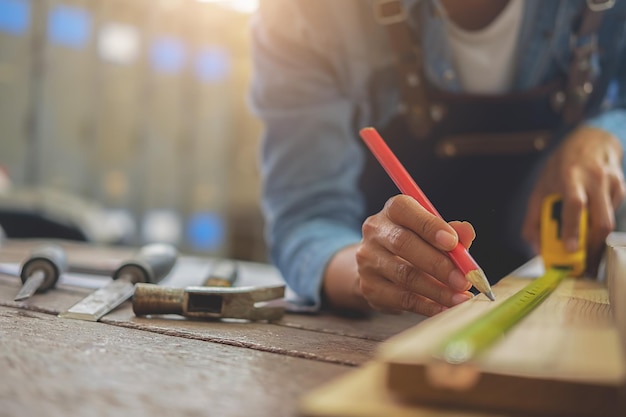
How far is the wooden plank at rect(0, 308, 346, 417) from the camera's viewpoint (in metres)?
0.47

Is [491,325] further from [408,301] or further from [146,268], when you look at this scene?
[146,268]

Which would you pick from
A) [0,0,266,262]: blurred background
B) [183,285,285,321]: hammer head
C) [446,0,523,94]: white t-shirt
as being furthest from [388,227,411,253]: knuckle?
[0,0,266,262]: blurred background

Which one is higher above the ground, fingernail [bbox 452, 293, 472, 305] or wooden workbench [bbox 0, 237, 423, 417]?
fingernail [bbox 452, 293, 472, 305]

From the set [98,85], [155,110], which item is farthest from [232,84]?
[98,85]

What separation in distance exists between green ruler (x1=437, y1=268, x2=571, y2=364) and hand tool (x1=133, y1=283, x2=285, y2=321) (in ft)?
1.13

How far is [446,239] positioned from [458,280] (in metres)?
0.05

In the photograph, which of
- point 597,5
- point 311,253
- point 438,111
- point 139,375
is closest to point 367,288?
point 311,253

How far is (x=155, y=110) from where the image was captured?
500cm

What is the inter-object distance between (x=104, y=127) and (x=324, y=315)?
4076 millimetres

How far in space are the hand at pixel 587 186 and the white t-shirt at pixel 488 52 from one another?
0.21m

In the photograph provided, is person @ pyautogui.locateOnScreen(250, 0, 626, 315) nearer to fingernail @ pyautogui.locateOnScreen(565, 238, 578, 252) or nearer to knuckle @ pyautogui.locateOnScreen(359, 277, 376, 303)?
fingernail @ pyautogui.locateOnScreen(565, 238, 578, 252)

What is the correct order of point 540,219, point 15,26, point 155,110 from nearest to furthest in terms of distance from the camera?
point 540,219, point 15,26, point 155,110

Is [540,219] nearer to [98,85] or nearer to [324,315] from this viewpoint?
[324,315]

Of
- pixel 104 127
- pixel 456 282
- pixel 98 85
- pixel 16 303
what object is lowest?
pixel 16 303
